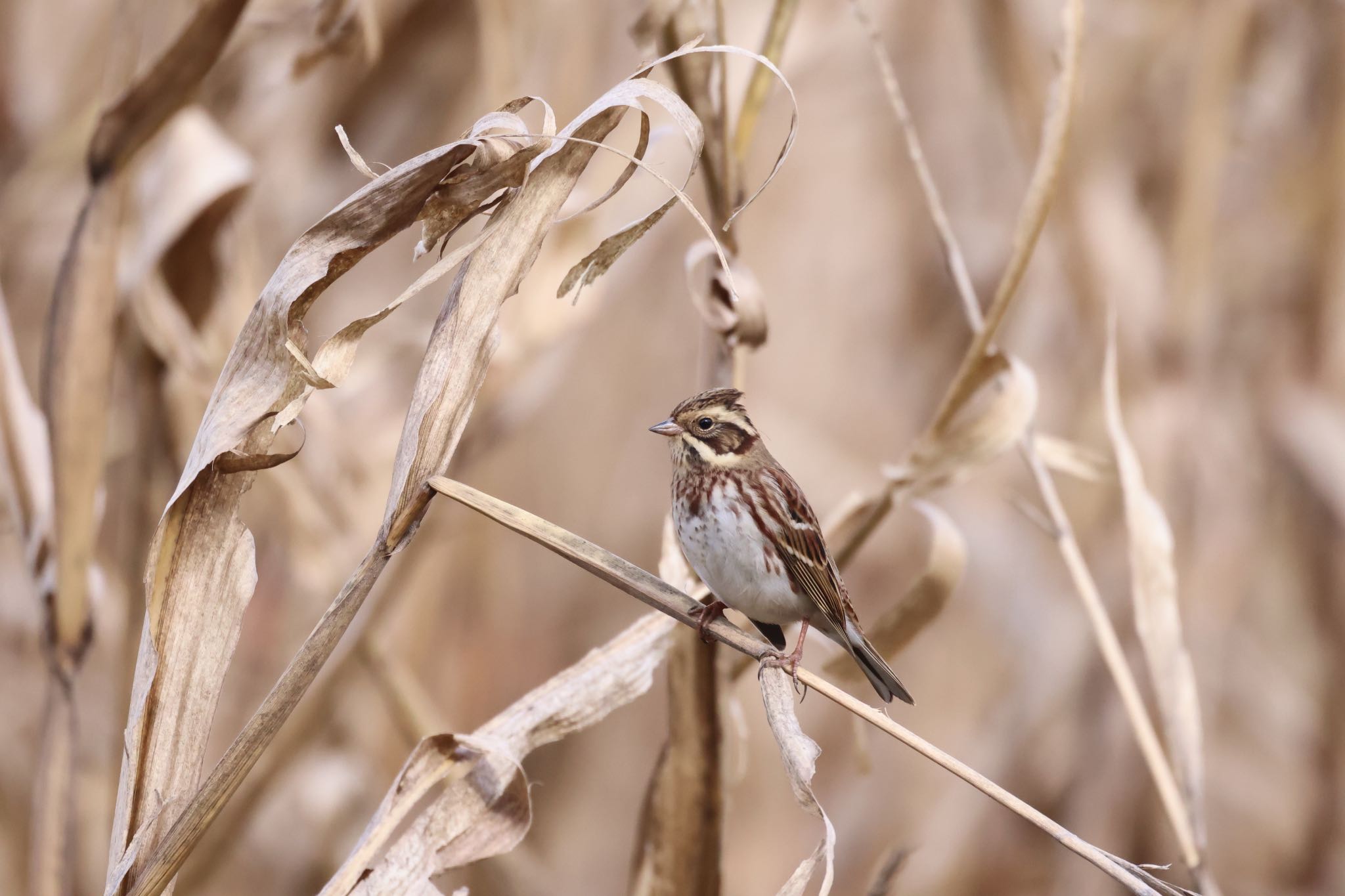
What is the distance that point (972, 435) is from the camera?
175cm

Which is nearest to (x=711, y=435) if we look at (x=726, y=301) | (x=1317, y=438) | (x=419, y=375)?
(x=726, y=301)

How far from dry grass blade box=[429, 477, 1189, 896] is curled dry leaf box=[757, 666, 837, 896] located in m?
0.04

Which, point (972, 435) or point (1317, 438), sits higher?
point (972, 435)

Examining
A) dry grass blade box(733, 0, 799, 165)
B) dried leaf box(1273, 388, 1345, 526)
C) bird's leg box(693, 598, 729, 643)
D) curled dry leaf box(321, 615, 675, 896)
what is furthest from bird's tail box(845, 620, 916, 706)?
dried leaf box(1273, 388, 1345, 526)

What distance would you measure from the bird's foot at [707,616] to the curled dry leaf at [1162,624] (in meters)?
0.65

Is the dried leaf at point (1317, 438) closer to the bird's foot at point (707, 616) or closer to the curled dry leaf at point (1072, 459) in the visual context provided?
the curled dry leaf at point (1072, 459)

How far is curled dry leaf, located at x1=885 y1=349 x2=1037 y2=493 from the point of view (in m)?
1.72

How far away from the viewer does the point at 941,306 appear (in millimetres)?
3260

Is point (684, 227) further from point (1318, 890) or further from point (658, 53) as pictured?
point (1318, 890)

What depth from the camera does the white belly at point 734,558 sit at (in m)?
1.85

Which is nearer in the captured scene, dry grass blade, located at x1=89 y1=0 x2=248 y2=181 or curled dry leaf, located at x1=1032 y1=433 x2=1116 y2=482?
dry grass blade, located at x1=89 y1=0 x2=248 y2=181

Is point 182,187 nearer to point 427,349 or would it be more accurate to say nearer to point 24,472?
point 24,472

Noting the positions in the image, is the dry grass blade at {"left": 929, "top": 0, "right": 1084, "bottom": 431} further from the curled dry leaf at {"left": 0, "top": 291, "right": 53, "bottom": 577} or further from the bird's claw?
the curled dry leaf at {"left": 0, "top": 291, "right": 53, "bottom": 577}

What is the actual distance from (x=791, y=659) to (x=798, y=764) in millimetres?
459
